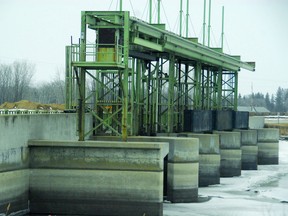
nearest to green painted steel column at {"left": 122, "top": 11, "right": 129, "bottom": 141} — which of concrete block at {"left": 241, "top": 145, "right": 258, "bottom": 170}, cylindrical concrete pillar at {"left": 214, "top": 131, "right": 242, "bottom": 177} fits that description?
cylindrical concrete pillar at {"left": 214, "top": 131, "right": 242, "bottom": 177}

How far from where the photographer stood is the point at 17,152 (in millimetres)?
31125

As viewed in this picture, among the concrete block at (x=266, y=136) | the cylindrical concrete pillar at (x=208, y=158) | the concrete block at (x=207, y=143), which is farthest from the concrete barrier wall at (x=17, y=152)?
the concrete block at (x=266, y=136)

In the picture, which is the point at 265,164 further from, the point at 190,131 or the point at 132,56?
the point at 132,56

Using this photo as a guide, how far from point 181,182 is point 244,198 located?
23.0 ft

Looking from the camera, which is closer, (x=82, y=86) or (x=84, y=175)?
(x=84, y=175)

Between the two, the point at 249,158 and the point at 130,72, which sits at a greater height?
the point at 130,72

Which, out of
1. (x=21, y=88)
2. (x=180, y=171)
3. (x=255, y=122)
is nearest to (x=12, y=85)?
(x=21, y=88)

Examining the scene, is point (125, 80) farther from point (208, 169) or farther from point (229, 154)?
point (229, 154)

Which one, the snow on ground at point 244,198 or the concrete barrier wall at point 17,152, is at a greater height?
the concrete barrier wall at point 17,152

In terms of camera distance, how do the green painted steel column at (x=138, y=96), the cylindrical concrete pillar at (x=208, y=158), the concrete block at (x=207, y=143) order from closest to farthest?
the green painted steel column at (x=138, y=96) → the concrete block at (x=207, y=143) → the cylindrical concrete pillar at (x=208, y=158)

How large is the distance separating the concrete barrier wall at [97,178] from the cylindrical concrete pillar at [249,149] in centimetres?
3469

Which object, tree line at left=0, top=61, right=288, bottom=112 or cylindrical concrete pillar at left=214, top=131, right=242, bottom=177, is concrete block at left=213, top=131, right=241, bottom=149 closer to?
cylindrical concrete pillar at left=214, top=131, right=242, bottom=177

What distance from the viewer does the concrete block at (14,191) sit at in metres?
29.4

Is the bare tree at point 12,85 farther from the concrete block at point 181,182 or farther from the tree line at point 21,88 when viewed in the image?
the concrete block at point 181,182
